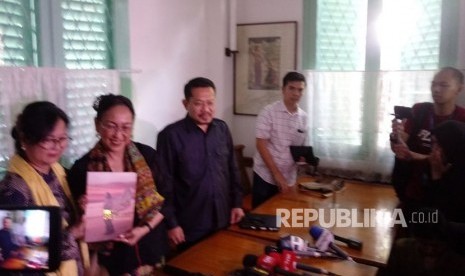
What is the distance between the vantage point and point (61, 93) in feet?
7.23

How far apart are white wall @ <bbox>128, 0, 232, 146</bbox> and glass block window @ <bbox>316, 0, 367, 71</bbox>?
2.77 feet

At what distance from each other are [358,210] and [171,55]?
1811mm

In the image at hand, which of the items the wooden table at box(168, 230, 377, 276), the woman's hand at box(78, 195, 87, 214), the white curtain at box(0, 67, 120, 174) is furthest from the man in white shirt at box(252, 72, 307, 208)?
the woman's hand at box(78, 195, 87, 214)

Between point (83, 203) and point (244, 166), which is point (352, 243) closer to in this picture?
point (83, 203)

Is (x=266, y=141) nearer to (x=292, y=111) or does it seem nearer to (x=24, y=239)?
(x=292, y=111)

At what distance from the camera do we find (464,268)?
1.33 meters

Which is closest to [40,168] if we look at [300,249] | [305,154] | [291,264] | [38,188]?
[38,188]

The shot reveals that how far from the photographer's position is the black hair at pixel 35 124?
1.20 metres

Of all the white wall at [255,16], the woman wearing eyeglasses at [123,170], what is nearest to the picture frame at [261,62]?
the white wall at [255,16]

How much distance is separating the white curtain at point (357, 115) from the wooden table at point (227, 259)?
157cm

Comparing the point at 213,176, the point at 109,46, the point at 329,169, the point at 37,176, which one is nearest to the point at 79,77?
the point at 109,46

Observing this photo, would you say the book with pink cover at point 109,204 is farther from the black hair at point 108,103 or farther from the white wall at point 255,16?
the white wall at point 255,16

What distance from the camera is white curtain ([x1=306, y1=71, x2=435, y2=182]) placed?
2.84 m

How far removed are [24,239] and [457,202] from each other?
1.62 m
